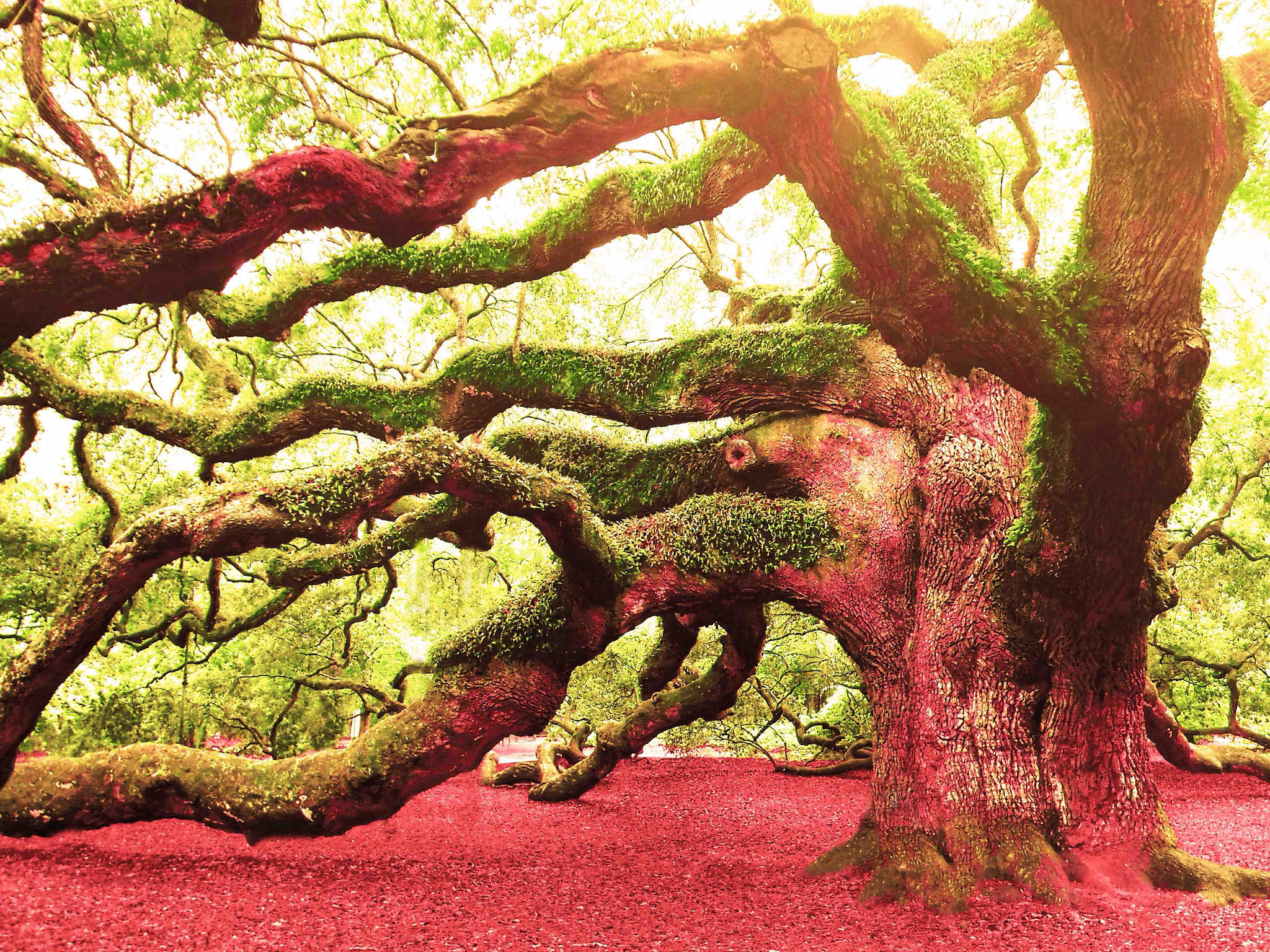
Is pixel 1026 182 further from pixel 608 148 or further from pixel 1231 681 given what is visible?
pixel 1231 681

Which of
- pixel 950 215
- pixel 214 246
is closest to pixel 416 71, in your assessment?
pixel 214 246

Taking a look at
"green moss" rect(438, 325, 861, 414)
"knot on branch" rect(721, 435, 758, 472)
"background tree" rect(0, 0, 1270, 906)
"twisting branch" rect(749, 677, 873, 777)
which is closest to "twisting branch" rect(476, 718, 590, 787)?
"background tree" rect(0, 0, 1270, 906)

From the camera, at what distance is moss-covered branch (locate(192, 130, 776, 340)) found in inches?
236

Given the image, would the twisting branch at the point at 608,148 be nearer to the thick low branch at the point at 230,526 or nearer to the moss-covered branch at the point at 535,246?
the thick low branch at the point at 230,526

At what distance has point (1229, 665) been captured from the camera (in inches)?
398

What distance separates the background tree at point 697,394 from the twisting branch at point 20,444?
5 cm

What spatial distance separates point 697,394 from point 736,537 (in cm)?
144

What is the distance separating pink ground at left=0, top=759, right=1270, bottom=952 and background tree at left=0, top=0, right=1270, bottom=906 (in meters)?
0.39

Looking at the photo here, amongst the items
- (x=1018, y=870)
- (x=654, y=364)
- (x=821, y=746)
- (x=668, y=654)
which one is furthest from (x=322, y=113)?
(x=821, y=746)

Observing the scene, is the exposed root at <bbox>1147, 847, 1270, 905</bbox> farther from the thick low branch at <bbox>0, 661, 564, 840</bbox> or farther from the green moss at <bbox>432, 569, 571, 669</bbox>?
the thick low branch at <bbox>0, 661, 564, 840</bbox>

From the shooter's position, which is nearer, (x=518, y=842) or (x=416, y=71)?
A: (x=518, y=842)

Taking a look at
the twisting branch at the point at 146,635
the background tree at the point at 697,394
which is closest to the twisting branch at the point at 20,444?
the background tree at the point at 697,394

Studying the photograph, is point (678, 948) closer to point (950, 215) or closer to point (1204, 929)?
point (1204, 929)

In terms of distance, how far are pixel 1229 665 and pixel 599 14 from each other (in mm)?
11481
